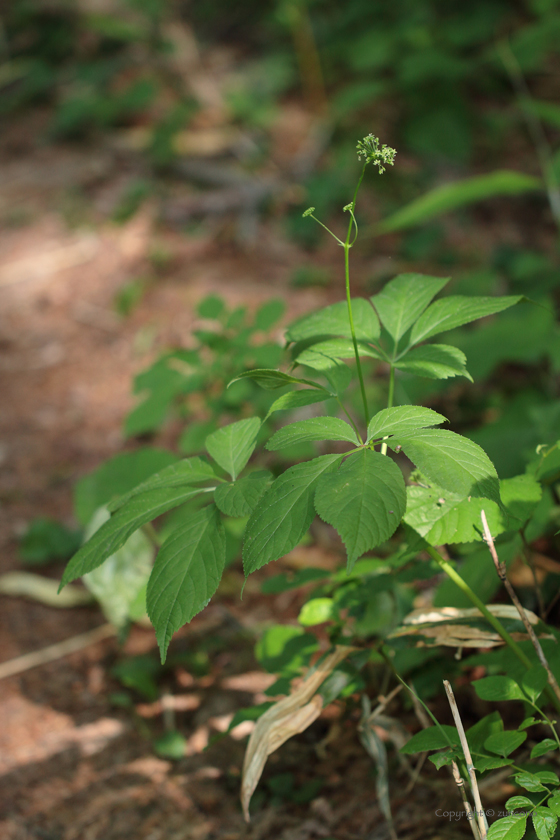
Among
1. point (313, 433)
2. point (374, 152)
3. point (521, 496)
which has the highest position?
point (374, 152)

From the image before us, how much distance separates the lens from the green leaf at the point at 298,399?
954mm

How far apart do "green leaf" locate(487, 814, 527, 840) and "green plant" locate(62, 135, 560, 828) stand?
0.22 meters

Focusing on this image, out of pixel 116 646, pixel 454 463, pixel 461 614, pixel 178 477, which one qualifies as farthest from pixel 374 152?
pixel 116 646

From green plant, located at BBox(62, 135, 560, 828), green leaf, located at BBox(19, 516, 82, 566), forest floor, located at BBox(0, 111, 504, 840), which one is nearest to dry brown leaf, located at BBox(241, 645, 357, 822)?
green plant, located at BBox(62, 135, 560, 828)

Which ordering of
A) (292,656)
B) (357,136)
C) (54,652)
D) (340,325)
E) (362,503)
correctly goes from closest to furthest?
(362,503) < (340,325) < (292,656) < (54,652) < (357,136)

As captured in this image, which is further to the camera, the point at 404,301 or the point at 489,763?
the point at 404,301

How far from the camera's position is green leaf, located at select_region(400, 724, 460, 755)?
0.97 m

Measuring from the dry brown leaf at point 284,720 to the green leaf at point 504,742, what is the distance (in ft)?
1.08

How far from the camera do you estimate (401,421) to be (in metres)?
0.90

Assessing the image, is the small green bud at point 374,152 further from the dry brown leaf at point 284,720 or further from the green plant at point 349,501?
the dry brown leaf at point 284,720

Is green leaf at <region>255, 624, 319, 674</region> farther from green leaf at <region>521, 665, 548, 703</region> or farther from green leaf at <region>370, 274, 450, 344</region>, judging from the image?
green leaf at <region>370, 274, 450, 344</region>

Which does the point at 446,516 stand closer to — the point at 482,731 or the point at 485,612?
the point at 485,612

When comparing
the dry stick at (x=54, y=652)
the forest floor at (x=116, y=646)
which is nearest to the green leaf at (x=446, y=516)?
the forest floor at (x=116, y=646)

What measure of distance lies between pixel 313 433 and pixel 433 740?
53 centimetres
